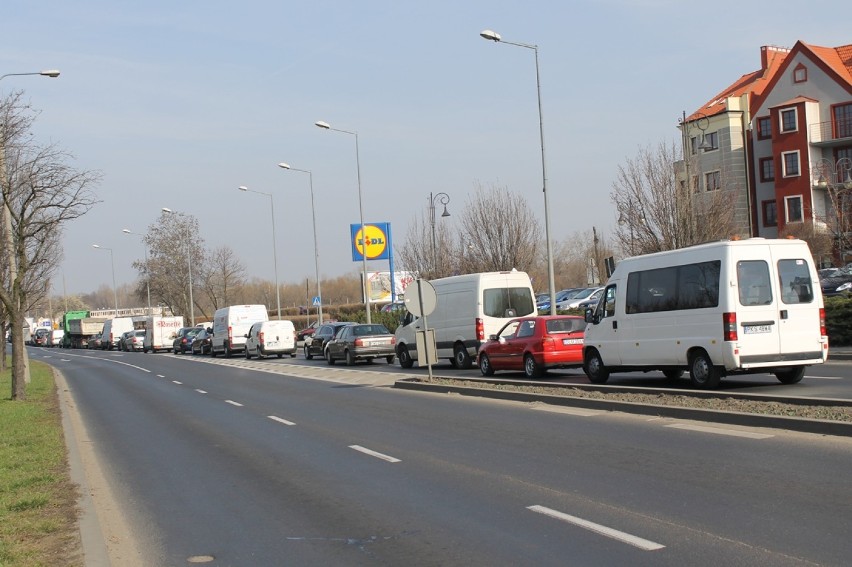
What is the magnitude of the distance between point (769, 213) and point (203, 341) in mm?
38267

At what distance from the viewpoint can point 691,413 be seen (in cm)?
1302

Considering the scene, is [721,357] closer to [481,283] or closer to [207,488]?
[207,488]

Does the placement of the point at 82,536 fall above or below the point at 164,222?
below

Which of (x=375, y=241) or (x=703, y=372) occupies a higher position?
(x=375, y=241)

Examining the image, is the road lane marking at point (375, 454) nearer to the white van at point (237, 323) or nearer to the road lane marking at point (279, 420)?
the road lane marking at point (279, 420)

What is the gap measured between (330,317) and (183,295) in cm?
2416

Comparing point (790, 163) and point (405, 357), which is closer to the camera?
point (405, 357)

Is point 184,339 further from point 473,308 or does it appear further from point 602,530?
point 602,530

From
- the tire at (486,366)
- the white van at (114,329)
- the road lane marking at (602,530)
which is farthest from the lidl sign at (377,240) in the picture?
the road lane marking at (602,530)

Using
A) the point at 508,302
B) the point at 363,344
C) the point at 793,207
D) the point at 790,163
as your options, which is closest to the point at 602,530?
the point at 508,302

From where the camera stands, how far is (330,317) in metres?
75.2

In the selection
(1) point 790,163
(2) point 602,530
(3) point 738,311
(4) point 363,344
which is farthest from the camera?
(1) point 790,163

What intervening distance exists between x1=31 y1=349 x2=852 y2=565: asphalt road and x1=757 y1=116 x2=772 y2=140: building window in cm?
5266

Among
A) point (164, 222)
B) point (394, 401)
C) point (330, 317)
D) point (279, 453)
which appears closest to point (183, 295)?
point (164, 222)
